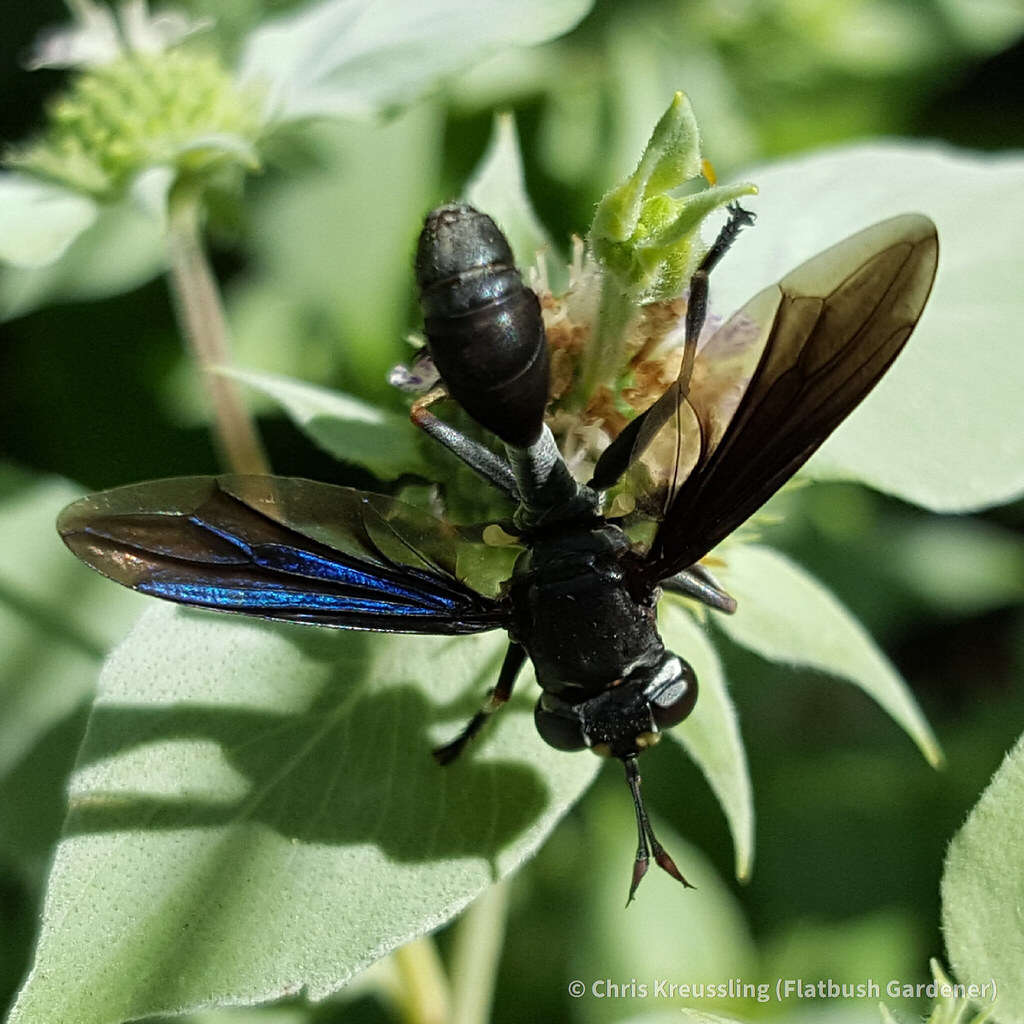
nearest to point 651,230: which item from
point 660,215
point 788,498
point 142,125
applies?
point 660,215

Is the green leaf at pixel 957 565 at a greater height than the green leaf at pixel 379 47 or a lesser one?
lesser

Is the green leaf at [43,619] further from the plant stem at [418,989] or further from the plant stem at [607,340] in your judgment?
the plant stem at [607,340]

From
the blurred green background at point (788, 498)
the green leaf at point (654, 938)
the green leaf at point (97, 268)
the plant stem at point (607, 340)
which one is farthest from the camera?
the green leaf at point (97, 268)

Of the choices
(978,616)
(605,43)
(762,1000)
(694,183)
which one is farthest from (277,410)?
(978,616)

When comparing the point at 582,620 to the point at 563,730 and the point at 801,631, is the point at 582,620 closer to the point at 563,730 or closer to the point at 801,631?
the point at 563,730

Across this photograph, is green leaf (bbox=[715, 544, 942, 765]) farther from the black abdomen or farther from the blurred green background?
the blurred green background

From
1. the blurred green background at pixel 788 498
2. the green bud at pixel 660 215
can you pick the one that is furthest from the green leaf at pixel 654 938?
the green bud at pixel 660 215

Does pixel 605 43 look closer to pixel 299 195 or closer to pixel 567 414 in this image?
pixel 299 195
